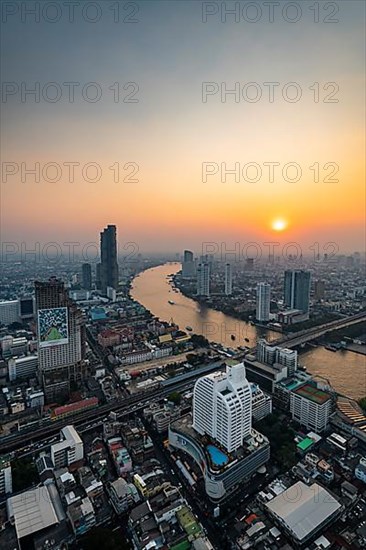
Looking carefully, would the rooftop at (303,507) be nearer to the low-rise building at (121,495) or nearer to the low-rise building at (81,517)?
the low-rise building at (121,495)

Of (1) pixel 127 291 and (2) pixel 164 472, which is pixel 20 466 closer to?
(2) pixel 164 472

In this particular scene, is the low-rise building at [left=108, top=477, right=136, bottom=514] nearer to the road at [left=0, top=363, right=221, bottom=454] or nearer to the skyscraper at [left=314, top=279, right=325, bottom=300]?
the road at [left=0, top=363, right=221, bottom=454]

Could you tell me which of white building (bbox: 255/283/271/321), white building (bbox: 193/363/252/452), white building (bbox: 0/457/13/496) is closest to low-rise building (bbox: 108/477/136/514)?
white building (bbox: 193/363/252/452)

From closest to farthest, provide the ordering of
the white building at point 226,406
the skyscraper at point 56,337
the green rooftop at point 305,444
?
the white building at point 226,406 → the green rooftop at point 305,444 → the skyscraper at point 56,337

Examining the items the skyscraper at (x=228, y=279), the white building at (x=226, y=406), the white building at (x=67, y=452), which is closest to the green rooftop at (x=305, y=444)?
the white building at (x=226, y=406)

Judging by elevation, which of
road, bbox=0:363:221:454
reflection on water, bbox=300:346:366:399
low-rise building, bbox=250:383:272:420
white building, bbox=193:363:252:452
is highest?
white building, bbox=193:363:252:452

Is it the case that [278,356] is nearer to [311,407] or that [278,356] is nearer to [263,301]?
[311,407]
